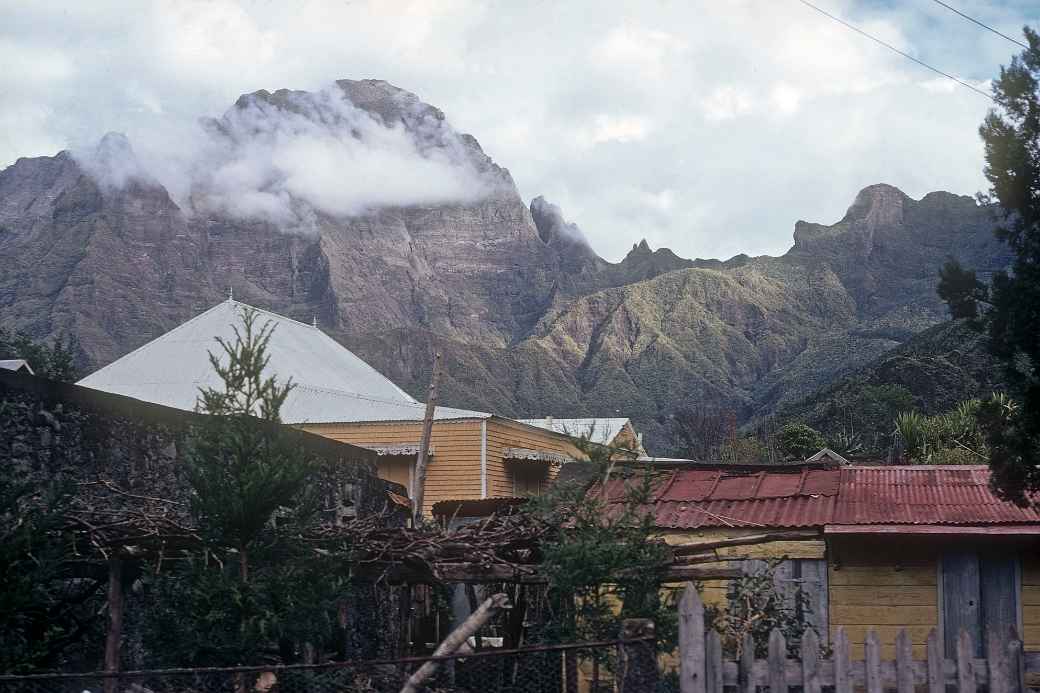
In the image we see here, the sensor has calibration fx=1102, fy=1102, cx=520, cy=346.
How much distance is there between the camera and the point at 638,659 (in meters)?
7.62

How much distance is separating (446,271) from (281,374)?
104m

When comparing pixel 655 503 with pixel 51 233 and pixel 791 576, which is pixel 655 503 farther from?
pixel 51 233

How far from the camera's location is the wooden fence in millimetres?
6062

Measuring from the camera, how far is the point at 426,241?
5271 inches

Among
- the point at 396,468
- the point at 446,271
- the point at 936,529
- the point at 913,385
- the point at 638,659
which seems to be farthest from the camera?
the point at 446,271

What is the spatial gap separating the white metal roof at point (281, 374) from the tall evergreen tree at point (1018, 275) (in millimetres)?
17683

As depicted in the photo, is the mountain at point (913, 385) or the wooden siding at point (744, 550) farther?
the mountain at point (913, 385)

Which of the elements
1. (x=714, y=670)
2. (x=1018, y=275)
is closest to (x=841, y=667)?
(x=714, y=670)

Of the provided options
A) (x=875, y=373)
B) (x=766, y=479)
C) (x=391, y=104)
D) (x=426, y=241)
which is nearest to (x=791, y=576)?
(x=766, y=479)

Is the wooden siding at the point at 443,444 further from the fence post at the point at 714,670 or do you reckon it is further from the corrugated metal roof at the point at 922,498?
the fence post at the point at 714,670

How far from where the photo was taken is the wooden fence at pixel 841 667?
6.06 metres

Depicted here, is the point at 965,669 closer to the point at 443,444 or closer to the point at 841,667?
the point at 841,667

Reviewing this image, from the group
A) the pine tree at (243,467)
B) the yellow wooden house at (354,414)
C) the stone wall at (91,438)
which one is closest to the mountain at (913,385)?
the yellow wooden house at (354,414)

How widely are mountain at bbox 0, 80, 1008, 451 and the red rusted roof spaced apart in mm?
57329
